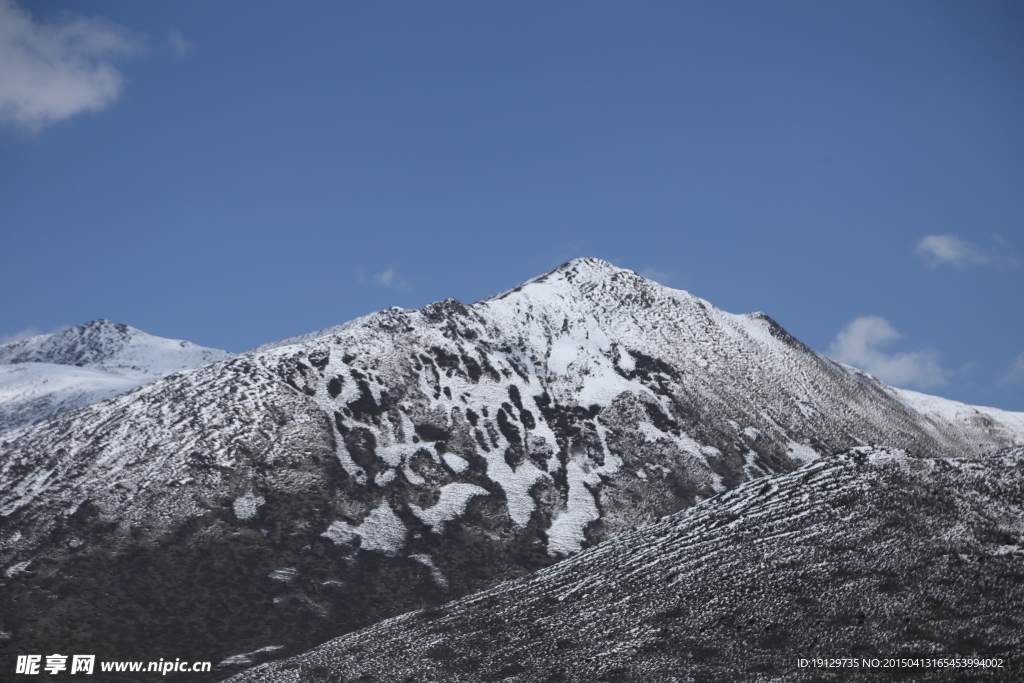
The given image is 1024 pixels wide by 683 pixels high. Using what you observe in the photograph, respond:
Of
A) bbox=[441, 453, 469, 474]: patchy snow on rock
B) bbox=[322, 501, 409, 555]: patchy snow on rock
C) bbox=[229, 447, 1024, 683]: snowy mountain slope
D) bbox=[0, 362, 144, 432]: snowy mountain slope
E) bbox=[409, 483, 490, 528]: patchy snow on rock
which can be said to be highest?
bbox=[0, 362, 144, 432]: snowy mountain slope

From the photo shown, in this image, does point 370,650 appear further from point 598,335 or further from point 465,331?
point 598,335

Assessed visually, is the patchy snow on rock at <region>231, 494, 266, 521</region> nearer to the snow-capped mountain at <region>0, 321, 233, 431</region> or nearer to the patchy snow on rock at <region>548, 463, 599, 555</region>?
the patchy snow on rock at <region>548, 463, 599, 555</region>

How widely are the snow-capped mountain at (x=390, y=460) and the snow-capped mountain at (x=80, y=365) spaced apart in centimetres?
2862

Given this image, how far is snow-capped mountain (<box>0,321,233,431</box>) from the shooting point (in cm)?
11300

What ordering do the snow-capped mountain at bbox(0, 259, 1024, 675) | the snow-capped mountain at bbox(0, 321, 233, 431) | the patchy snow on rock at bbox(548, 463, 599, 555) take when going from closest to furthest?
the snow-capped mountain at bbox(0, 259, 1024, 675) < the patchy snow on rock at bbox(548, 463, 599, 555) < the snow-capped mountain at bbox(0, 321, 233, 431)

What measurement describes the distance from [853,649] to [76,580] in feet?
180

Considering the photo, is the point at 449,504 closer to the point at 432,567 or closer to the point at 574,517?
the point at 432,567

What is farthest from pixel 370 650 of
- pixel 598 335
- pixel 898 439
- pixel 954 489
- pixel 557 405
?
pixel 898 439

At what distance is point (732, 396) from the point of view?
105 metres

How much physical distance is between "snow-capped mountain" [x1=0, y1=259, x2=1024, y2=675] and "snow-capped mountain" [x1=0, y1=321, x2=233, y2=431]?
28616 mm

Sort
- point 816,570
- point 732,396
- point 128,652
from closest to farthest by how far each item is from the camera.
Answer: point 816,570 < point 128,652 < point 732,396

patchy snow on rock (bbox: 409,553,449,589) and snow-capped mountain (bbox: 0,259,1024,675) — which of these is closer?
snow-capped mountain (bbox: 0,259,1024,675)

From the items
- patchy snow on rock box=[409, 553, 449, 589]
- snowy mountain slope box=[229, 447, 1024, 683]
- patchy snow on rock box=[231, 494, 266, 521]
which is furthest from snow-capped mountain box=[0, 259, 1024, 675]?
snowy mountain slope box=[229, 447, 1024, 683]

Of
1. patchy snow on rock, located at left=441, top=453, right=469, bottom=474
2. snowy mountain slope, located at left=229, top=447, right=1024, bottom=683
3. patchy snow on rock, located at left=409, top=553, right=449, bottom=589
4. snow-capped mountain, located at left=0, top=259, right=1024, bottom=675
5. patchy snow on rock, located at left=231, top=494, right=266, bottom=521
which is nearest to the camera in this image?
snowy mountain slope, located at left=229, top=447, right=1024, bottom=683
